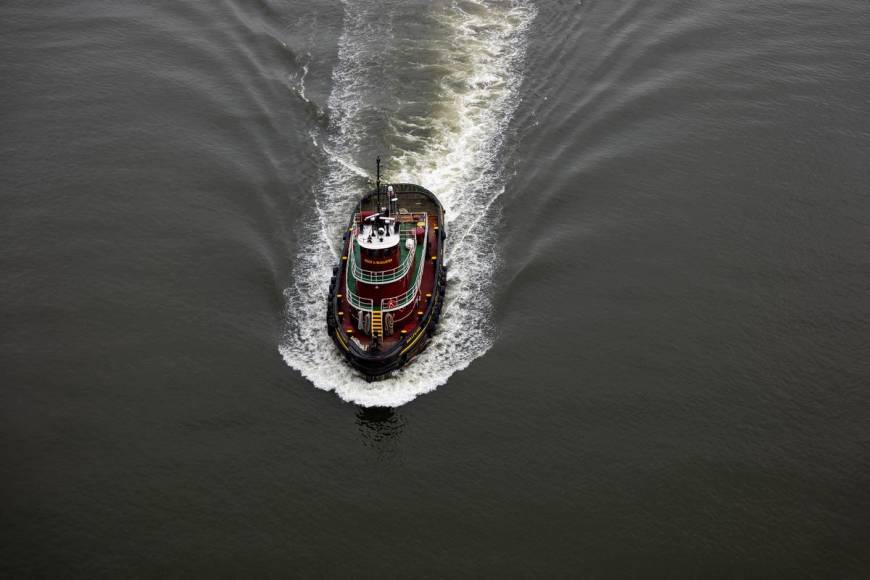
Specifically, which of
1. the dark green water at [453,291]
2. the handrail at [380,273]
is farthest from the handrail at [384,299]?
the dark green water at [453,291]

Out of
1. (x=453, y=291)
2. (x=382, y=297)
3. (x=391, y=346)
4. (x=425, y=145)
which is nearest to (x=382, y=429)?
(x=391, y=346)

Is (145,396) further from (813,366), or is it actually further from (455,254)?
(813,366)

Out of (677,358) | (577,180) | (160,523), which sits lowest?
(160,523)

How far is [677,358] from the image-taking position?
4956 centimetres

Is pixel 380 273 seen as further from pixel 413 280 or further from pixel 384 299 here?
pixel 413 280

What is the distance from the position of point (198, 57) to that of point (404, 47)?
16574mm

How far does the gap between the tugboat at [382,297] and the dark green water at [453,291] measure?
133 cm

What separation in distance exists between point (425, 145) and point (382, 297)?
713 inches

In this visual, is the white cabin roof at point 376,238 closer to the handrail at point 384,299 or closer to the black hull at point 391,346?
the handrail at point 384,299

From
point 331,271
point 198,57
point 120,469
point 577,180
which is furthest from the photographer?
point 198,57

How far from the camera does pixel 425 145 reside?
2537 inches

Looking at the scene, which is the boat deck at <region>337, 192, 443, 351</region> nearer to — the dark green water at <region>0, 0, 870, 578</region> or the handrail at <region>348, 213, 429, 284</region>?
the handrail at <region>348, 213, 429, 284</region>

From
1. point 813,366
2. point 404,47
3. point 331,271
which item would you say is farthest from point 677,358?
point 404,47

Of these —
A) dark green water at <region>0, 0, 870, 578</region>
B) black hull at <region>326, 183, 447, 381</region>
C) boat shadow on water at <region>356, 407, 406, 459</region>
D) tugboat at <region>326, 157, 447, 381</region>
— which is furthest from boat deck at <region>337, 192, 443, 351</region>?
boat shadow on water at <region>356, 407, 406, 459</region>
